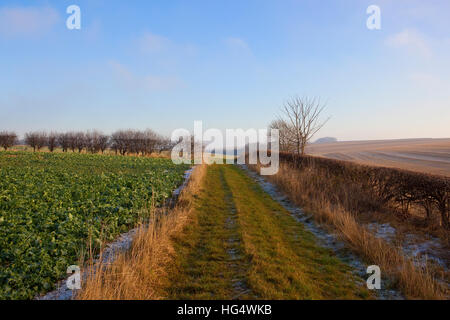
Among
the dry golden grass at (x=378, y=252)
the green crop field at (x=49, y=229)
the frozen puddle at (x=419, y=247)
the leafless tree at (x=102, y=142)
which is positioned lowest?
the frozen puddle at (x=419, y=247)

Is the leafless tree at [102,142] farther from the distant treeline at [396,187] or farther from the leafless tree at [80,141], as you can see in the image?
the distant treeline at [396,187]

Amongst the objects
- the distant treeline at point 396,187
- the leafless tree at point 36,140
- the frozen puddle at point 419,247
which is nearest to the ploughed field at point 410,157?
the distant treeline at point 396,187

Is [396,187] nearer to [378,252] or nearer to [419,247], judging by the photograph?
[419,247]

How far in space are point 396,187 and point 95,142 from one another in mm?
77128

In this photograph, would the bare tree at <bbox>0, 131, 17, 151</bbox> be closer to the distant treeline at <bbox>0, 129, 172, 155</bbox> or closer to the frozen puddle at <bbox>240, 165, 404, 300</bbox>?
the distant treeline at <bbox>0, 129, 172, 155</bbox>

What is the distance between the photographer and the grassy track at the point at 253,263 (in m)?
4.14

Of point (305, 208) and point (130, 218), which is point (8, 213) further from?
point (305, 208)

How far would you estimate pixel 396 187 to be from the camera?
823 cm

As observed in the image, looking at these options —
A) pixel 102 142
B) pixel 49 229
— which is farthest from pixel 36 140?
pixel 49 229

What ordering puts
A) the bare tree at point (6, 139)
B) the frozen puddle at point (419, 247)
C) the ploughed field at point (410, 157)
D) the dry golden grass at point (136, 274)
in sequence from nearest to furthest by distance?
the dry golden grass at point (136, 274) → the frozen puddle at point (419, 247) → the ploughed field at point (410, 157) → the bare tree at point (6, 139)

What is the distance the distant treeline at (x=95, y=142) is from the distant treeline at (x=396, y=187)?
6405cm

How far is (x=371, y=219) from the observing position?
8.09 metres
